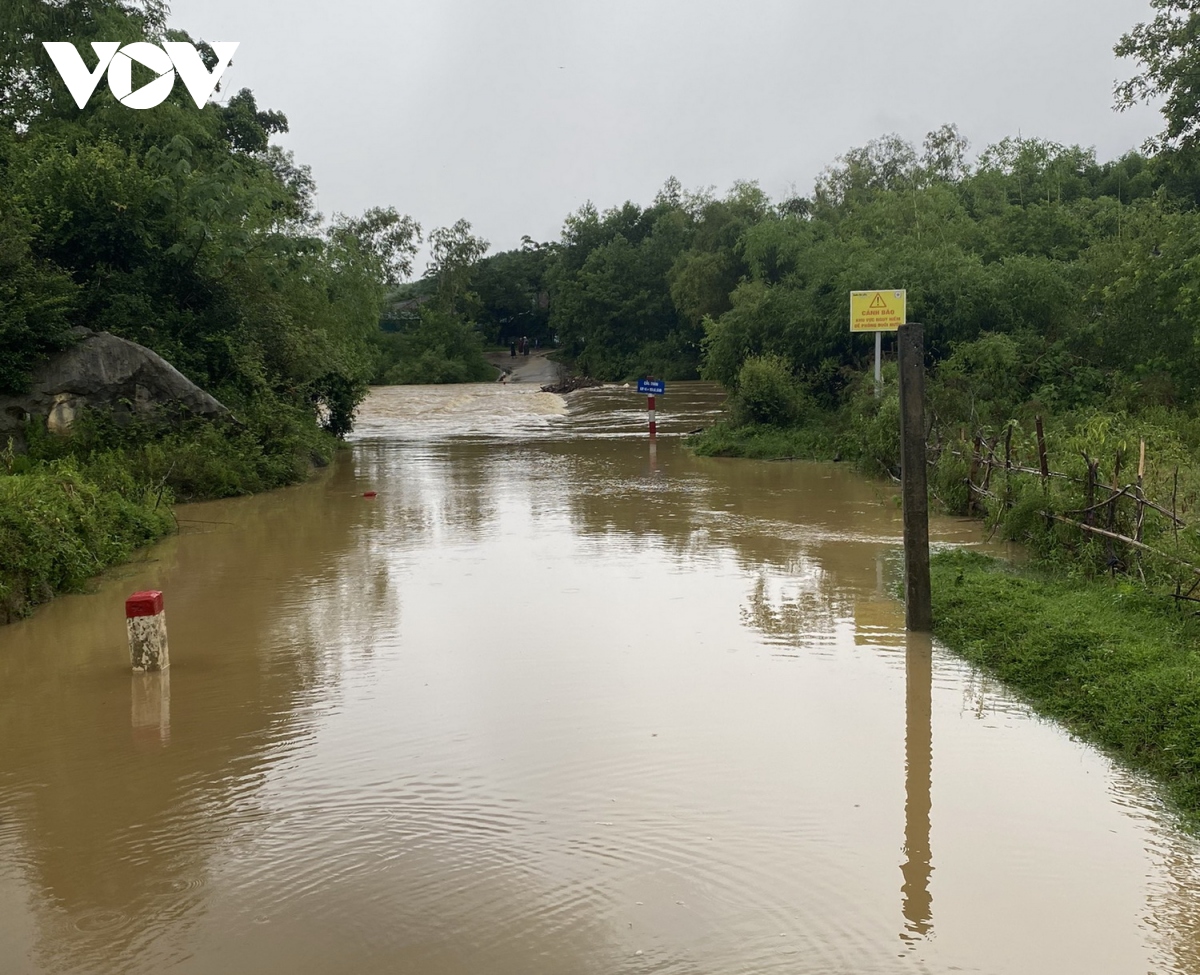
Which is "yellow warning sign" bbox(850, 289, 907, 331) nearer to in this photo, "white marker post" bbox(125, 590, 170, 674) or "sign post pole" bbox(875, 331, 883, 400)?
"sign post pole" bbox(875, 331, 883, 400)

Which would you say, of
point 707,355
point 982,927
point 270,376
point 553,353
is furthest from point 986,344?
point 553,353

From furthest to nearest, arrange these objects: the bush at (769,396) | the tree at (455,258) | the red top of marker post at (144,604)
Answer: the tree at (455,258), the bush at (769,396), the red top of marker post at (144,604)

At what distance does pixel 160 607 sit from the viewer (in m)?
9.26

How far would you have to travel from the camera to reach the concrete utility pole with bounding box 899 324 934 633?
31.0 ft

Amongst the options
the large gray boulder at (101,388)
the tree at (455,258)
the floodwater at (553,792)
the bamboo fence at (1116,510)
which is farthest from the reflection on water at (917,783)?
the tree at (455,258)

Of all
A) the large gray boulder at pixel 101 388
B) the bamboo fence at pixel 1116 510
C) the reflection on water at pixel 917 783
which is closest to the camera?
the reflection on water at pixel 917 783

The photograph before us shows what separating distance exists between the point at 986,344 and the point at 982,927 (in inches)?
753

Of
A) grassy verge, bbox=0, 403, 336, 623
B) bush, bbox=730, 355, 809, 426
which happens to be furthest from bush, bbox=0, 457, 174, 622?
bush, bbox=730, 355, 809, 426

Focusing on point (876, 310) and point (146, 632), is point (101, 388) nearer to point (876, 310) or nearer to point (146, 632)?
point (146, 632)

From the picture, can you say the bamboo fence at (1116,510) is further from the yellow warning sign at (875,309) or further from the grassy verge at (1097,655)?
the yellow warning sign at (875,309)

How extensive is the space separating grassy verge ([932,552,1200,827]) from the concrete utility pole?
2.18 feet

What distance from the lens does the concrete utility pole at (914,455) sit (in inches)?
372

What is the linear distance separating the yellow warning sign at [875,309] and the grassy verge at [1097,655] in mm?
11633

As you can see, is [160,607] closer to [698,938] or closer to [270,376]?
[698,938]
